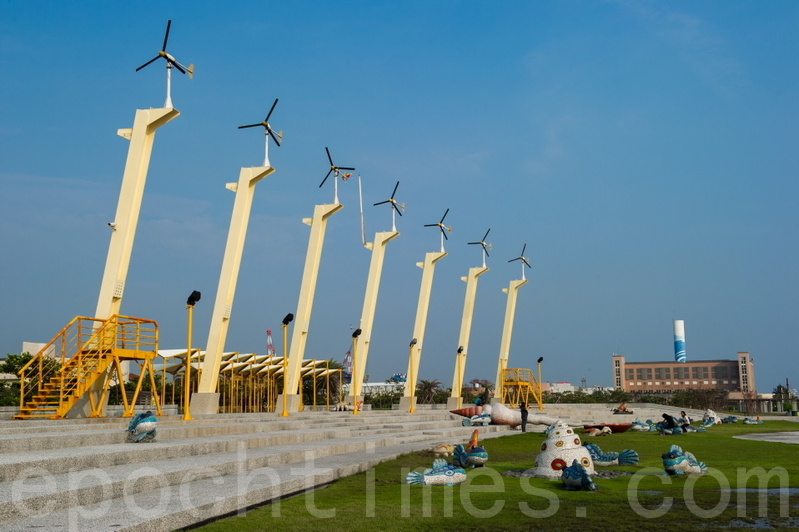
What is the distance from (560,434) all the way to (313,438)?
7276 mm

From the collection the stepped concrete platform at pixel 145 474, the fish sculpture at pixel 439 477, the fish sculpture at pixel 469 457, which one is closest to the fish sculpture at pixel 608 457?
the fish sculpture at pixel 469 457

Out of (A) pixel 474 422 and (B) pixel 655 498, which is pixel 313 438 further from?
(A) pixel 474 422

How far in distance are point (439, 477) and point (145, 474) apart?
4115 mm

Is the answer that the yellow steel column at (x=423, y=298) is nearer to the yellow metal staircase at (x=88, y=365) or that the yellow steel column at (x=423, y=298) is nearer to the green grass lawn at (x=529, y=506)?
the yellow metal staircase at (x=88, y=365)

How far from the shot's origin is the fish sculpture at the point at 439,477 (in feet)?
32.8

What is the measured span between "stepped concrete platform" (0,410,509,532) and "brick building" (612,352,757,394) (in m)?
119

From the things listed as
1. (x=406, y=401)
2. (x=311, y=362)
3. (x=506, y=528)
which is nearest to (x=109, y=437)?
(x=506, y=528)

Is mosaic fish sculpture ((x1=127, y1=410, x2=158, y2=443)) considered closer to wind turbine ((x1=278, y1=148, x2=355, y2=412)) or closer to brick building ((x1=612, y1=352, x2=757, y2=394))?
wind turbine ((x1=278, y1=148, x2=355, y2=412))

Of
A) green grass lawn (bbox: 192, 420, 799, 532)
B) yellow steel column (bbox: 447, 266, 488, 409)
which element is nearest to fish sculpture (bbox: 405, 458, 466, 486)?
green grass lawn (bbox: 192, 420, 799, 532)

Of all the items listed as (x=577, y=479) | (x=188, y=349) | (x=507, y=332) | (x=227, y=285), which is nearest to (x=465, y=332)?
(x=507, y=332)

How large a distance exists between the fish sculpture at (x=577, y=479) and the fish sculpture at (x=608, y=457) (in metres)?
2.31

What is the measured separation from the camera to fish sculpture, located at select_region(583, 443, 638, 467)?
11992 millimetres

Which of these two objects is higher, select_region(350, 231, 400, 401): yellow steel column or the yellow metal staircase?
select_region(350, 231, 400, 401): yellow steel column

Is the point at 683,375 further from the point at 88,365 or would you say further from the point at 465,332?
the point at 88,365
